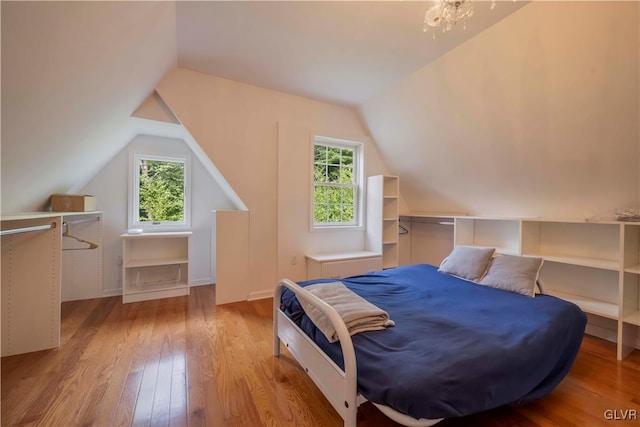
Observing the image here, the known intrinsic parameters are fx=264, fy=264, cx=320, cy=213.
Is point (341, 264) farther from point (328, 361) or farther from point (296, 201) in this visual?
point (328, 361)

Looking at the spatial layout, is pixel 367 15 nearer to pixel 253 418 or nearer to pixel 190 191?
pixel 253 418

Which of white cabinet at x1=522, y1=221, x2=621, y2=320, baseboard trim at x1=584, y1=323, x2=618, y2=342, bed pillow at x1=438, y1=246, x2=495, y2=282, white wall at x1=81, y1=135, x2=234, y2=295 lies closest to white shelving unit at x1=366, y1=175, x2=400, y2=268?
bed pillow at x1=438, y1=246, x2=495, y2=282

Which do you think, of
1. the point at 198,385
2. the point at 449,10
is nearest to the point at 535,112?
the point at 449,10

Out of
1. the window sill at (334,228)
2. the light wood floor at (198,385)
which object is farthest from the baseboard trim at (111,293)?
the window sill at (334,228)

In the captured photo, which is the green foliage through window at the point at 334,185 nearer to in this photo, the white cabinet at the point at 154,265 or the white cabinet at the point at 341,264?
the white cabinet at the point at 341,264

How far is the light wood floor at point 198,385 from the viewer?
1551 millimetres

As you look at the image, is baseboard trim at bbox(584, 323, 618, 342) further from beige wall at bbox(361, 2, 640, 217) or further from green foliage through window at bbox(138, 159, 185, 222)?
green foliage through window at bbox(138, 159, 185, 222)

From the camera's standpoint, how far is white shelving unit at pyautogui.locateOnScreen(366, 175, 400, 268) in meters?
3.99

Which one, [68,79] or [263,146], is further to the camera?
[263,146]

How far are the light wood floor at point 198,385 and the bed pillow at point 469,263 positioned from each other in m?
0.94

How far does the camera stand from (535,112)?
2.39 meters

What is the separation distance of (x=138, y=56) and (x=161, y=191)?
2174 mm

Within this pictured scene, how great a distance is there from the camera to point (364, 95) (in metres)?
3.56

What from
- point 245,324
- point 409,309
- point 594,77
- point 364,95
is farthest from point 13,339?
point 594,77
